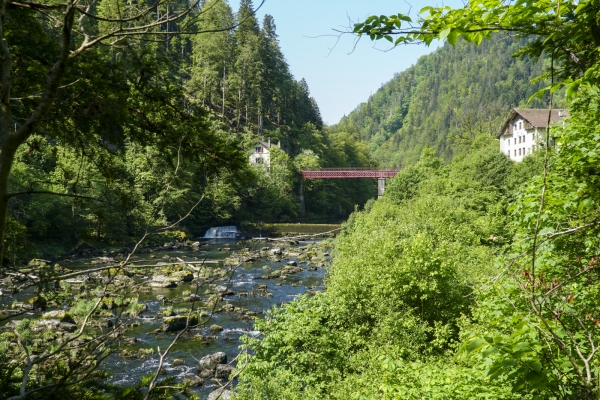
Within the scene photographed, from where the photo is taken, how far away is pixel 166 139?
6.19 m

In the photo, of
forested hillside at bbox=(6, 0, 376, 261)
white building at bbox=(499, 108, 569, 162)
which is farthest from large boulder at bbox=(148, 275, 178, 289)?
white building at bbox=(499, 108, 569, 162)

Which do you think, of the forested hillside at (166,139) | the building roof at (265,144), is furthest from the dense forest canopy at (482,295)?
the building roof at (265,144)

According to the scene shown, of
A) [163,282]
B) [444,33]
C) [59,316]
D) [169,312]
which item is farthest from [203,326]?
[163,282]

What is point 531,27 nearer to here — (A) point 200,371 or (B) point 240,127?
(A) point 200,371

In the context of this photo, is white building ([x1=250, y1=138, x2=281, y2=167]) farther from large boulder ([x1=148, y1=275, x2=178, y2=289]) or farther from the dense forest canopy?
the dense forest canopy

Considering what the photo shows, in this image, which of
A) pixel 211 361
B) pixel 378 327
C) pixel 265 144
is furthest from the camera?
pixel 265 144

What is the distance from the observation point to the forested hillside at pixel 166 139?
17.2ft

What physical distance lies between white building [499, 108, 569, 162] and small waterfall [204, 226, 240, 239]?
3374 centimetres

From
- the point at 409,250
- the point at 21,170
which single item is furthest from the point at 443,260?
the point at 21,170

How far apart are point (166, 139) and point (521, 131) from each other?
181ft

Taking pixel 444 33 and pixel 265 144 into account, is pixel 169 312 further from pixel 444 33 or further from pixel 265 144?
pixel 265 144

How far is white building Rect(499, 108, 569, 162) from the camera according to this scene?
50.8 metres

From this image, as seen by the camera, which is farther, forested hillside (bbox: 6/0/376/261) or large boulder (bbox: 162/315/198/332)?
large boulder (bbox: 162/315/198/332)

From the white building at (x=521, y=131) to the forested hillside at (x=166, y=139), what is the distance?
30.7 metres
